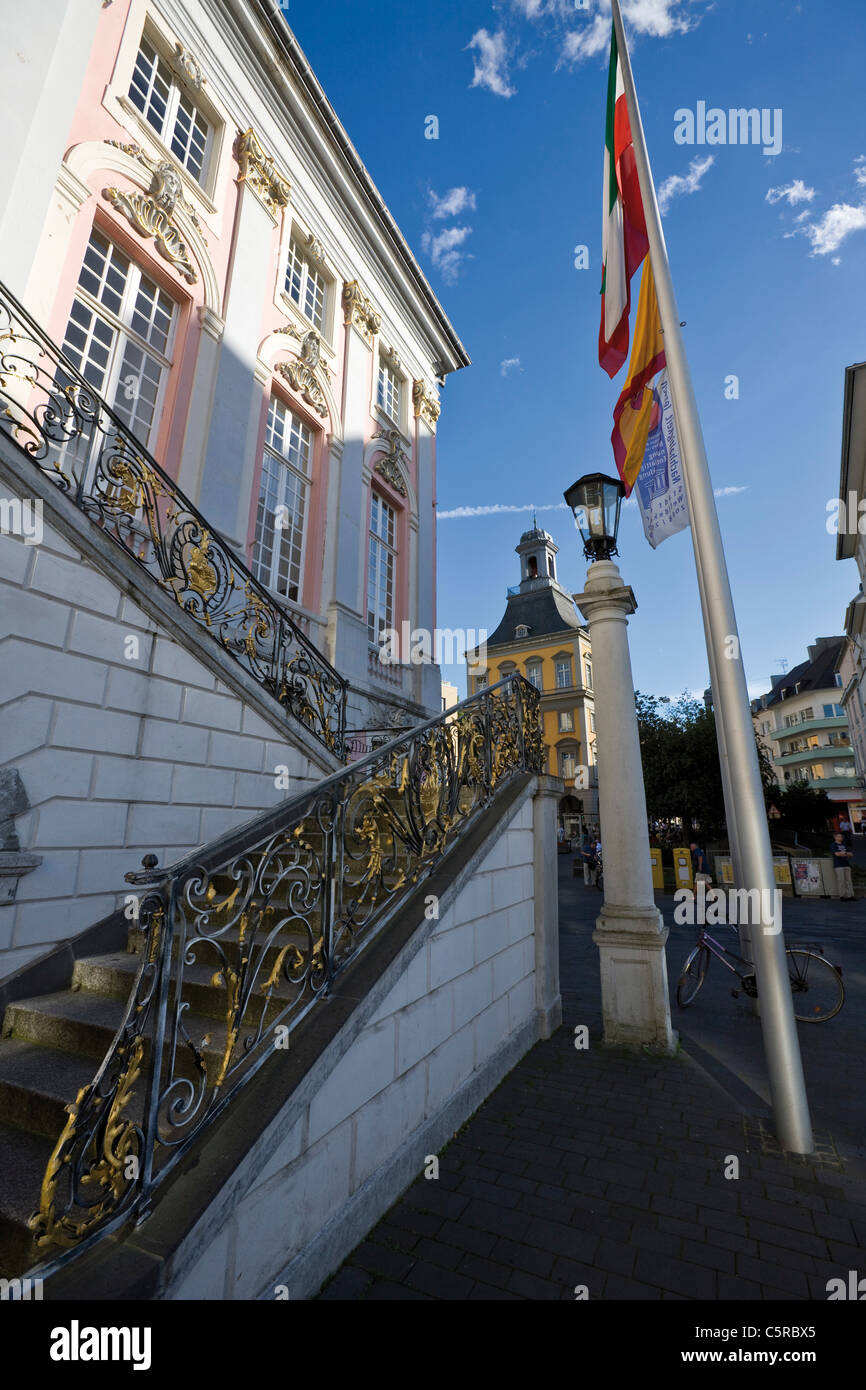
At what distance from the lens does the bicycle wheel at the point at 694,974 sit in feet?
22.6

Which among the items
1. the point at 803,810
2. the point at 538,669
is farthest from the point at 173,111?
the point at 538,669

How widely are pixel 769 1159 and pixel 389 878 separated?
2.85 meters

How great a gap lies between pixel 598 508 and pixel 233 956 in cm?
538

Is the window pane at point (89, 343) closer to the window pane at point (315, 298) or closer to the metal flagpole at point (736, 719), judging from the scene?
the window pane at point (315, 298)

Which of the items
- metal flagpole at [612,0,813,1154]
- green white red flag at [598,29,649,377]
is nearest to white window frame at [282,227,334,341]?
green white red flag at [598,29,649,377]

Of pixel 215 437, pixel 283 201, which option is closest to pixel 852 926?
pixel 215 437

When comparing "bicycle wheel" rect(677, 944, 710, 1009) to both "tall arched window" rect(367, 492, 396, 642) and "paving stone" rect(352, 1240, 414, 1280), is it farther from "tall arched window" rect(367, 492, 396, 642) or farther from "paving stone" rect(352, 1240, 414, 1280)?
"tall arched window" rect(367, 492, 396, 642)

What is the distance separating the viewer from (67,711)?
3975 mm

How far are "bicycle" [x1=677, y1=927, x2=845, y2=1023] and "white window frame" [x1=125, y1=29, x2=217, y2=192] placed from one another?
40.1ft

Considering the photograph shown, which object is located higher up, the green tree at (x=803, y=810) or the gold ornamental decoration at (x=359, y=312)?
the gold ornamental decoration at (x=359, y=312)

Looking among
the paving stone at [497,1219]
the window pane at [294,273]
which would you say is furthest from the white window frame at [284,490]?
the paving stone at [497,1219]

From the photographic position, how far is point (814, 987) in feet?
21.2

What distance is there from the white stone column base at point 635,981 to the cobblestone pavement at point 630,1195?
0.73 ft
